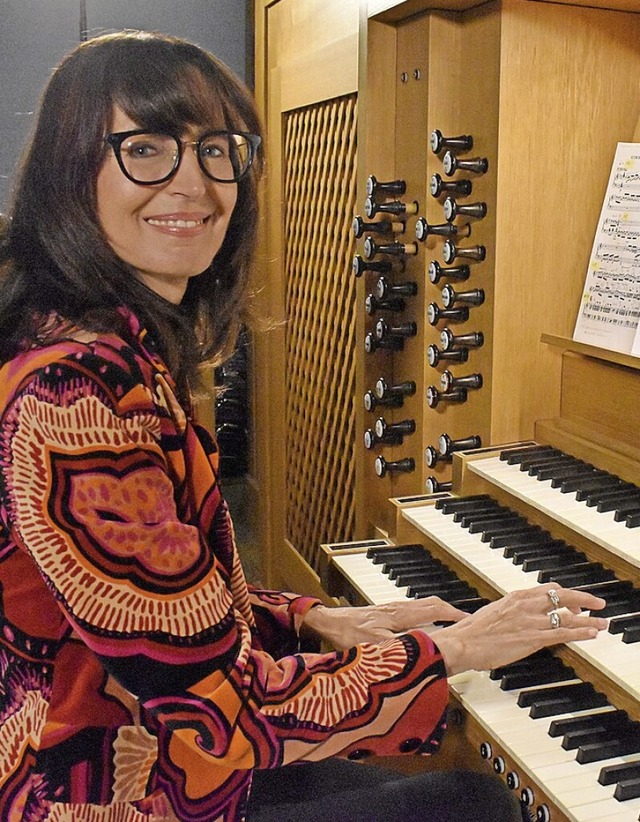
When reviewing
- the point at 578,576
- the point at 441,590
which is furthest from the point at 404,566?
the point at 578,576

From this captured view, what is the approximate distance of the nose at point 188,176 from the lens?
1084mm

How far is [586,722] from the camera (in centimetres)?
119

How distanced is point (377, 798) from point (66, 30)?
289 cm

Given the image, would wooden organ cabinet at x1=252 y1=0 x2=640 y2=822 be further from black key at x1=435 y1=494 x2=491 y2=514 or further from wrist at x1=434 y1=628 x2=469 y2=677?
wrist at x1=434 y1=628 x2=469 y2=677

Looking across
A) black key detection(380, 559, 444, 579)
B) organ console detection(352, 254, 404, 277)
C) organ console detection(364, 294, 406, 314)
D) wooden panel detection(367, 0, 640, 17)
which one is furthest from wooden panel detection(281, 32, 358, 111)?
black key detection(380, 559, 444, 579)

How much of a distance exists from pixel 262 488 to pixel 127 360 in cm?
254

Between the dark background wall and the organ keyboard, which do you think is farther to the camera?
the dark background wall

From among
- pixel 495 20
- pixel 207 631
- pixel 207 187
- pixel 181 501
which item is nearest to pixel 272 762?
pixel 207 631

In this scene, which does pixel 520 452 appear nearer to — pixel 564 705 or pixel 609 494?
pixel 609 494

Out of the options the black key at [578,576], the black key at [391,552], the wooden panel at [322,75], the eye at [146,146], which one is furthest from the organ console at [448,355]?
the eye at [146,146]

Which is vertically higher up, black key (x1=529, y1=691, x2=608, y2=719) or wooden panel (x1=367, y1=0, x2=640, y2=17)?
wooden panel (x1=367, y1=0, x2=640, y2=17)

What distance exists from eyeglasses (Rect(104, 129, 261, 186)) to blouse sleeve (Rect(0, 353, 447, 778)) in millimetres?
244

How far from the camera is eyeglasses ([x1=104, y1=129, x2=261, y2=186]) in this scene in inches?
40.9

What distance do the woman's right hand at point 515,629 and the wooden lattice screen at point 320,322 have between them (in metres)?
1.42
